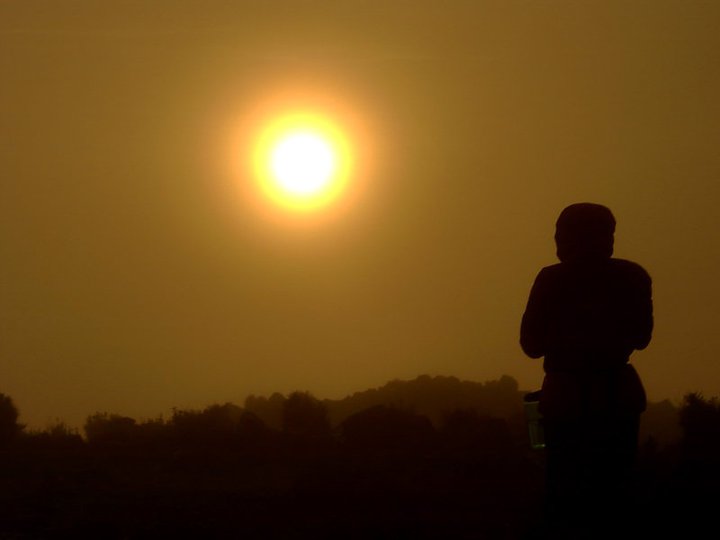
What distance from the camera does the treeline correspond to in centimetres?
836

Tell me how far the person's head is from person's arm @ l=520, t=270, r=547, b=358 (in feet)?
0.87

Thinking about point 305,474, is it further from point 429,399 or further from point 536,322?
point 429,399

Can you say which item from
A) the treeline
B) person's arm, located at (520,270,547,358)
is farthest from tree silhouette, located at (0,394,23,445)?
person's arm, located at (520,270,547,358)

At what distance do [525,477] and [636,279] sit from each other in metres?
5.03

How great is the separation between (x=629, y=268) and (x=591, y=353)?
59 centimetres

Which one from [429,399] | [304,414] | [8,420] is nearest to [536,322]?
[304,414]

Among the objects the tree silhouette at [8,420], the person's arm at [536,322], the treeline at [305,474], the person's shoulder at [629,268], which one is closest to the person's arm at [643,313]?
the person's shoulder at [629,268]

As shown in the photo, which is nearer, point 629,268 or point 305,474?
point 629,268

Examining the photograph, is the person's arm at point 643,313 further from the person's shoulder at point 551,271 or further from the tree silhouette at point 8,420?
the tree silhouette at point 8,420

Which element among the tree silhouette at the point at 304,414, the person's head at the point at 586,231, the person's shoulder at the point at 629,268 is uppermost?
the tree silhouette at the point at 304,414

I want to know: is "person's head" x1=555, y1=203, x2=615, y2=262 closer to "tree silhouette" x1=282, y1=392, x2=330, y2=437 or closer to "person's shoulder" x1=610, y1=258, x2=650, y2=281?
"person's shoulder" x1=610, y1=258, x2=650, y2=281

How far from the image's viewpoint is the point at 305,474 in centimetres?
1034

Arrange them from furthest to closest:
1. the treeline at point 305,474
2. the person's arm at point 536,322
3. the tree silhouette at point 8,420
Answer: the tree silhouette at point 8,420 < the treeline at point 305,474 < the person's arm at point 536,322

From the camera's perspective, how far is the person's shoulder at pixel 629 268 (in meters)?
6.58
